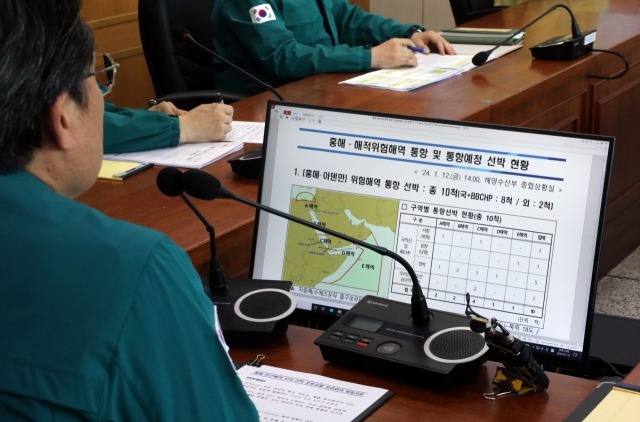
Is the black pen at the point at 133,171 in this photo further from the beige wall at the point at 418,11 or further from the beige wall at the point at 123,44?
the beige wall at the point at 418,11

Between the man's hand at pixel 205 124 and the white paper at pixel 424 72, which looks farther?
the white paper at pixel 424 72

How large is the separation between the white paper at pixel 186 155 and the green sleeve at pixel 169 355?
1064mm

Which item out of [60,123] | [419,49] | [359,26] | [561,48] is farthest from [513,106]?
[60,123]

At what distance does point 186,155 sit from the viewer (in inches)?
74.5

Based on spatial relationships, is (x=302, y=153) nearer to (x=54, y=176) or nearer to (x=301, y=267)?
(x=301, y=267)

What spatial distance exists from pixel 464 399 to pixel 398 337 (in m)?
0.13

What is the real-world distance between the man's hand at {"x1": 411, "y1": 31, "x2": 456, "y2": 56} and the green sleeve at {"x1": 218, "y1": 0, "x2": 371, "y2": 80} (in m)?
0.24

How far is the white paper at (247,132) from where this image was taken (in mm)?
1994

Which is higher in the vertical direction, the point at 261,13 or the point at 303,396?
the point at 261,13

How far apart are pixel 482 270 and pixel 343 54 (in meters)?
1.63

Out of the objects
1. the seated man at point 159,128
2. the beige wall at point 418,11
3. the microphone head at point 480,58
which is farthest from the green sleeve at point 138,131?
the beige wall at point 418,11

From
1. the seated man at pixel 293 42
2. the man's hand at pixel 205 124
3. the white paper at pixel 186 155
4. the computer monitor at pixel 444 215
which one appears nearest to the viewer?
the computer monitor at pixel 444 215

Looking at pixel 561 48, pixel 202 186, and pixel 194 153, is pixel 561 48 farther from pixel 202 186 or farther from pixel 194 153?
pixel 202 186

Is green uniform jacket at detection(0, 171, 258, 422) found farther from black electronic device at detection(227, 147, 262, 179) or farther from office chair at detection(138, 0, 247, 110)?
office chair at detection(138, 0, 247, 110)
